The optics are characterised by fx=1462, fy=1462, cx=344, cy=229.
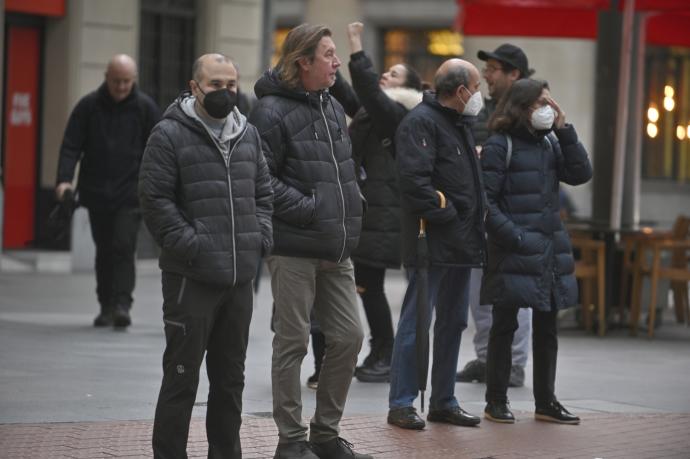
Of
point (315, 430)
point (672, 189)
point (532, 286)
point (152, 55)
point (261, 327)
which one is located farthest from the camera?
point (672, 189)

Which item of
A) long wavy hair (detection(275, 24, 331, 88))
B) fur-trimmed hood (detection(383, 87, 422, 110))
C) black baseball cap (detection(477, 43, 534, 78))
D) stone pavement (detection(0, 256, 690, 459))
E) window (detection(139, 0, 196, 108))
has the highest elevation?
window (detection(139, 0, 196, 108))

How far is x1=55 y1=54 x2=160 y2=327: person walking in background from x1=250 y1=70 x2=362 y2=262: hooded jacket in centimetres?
472

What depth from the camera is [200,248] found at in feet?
20.0

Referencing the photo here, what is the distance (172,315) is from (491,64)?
415 centimetres

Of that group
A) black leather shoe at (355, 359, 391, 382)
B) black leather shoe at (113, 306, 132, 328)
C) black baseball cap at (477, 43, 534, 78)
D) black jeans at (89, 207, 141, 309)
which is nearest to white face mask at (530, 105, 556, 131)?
black baseball cap at (477, 43, 534, 78)

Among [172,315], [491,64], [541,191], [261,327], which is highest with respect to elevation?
[491,64]

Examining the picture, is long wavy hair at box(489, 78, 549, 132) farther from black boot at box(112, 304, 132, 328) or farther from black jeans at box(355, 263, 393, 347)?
black boot at box(112, 304, 132, 328)

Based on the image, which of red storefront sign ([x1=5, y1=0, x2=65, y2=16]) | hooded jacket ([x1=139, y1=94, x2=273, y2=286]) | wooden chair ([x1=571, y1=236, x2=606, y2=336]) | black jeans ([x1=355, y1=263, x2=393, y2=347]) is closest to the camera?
hooded jacket ([x1=139, y1=94, x2=273, y2=286])

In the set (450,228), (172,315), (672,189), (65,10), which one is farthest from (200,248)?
(672,189)

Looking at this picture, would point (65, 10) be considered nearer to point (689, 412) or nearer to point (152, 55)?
point (152, 55)

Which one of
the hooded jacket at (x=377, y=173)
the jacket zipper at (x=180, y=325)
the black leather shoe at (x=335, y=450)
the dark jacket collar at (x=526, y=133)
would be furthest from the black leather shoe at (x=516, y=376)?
the jacket zipper at (x=180, y=325)

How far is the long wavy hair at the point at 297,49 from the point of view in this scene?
697 centimetres

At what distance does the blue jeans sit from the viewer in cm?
796

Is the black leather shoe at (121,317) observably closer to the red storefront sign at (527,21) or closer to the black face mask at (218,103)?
the black face mask at (218,103)
